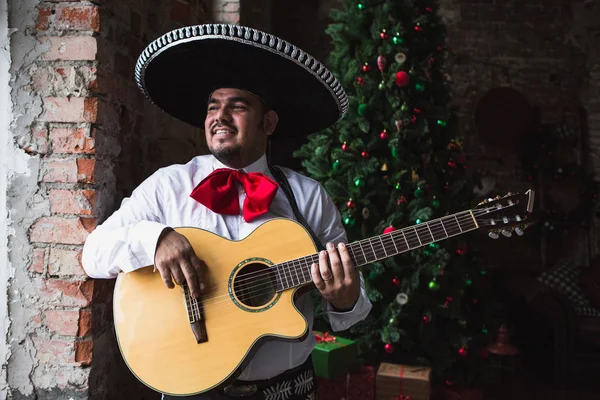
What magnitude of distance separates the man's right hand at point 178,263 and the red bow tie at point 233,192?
18cm

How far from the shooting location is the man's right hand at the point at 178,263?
1.43 meters

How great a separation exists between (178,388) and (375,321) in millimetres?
1857

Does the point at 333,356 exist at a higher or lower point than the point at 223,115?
lower

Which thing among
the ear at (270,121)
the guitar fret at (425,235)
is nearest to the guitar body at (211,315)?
the guitar fret at (425,235)

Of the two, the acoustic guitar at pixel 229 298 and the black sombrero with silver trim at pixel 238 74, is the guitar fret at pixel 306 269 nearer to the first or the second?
the acoustic guitar at pixel 229 298

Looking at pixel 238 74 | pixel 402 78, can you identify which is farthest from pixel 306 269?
pixel 402 78

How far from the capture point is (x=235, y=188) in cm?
166

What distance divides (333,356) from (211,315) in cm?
141

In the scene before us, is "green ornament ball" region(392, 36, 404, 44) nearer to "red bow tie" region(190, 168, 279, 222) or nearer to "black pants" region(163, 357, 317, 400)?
"red bow tie" region(190, 168, 279, 222)

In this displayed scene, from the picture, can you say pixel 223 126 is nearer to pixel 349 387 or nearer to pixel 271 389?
pixel 271 389

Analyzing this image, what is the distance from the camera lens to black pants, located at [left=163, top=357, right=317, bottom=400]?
5.04 ft

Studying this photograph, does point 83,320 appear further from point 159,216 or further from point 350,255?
point 350,255

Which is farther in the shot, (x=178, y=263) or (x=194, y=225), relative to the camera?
(x=194, y=225)

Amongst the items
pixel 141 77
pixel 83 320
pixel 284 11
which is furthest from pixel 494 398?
pixel 284 11
